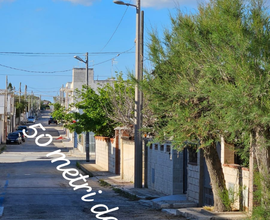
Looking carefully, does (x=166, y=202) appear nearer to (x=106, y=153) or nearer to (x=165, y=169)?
(x=165, y=169)

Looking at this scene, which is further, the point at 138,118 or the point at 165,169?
the point at 138,118

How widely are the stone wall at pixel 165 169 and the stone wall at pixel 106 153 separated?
8851mm

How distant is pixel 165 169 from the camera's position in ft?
61.8

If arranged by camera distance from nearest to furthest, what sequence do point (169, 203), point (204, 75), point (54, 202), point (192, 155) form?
1. point (204, 75)
2. point (169, 203)
3. point (192, 155)
4. point (54, 202)

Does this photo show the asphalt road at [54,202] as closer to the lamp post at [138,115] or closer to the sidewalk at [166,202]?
the sidewalk at [166,202]

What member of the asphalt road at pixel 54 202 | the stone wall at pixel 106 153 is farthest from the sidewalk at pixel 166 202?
the stone wall at pixel 106 153

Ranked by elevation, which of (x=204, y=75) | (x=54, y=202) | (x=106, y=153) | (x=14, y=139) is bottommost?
(x=54, y=202)

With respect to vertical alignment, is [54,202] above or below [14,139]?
below

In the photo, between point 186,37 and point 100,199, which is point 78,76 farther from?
point 186,37

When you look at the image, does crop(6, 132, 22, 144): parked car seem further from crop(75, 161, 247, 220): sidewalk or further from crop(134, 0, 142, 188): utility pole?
crop(134, 0, 142, 188): utility pole

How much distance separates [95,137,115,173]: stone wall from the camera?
30250 millimetres

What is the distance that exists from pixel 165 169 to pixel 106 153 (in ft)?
45.8

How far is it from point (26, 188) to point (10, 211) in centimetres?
670

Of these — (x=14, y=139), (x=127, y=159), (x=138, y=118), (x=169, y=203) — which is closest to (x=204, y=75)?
(x=169, y=203)
